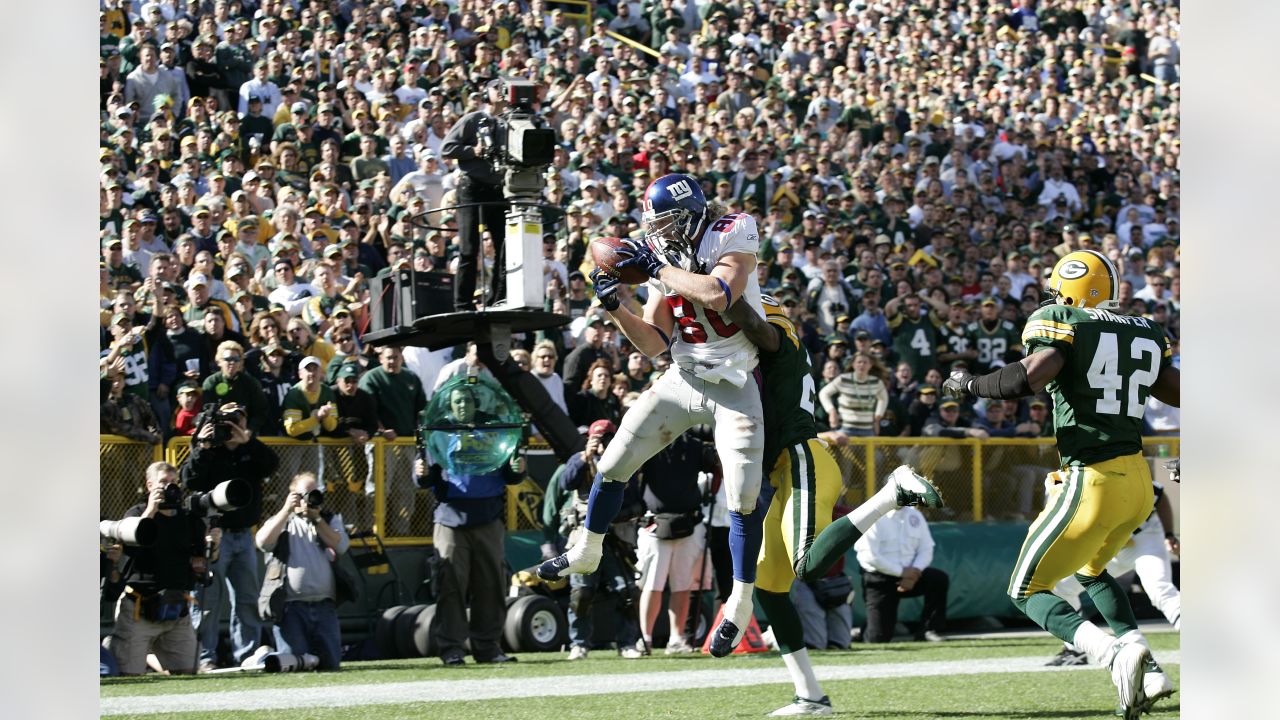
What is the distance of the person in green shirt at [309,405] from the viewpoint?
1017 cm

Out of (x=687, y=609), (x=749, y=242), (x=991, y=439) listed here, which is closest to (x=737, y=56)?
(x=991, y=439)

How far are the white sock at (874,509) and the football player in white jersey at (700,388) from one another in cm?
41

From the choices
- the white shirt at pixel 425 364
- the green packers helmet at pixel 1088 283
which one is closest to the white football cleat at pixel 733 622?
the green packers helmet at pixel 1088 283

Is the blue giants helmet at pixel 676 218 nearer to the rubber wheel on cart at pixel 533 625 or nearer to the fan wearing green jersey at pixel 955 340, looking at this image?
the rubber wheel on cart at pixel 533 625

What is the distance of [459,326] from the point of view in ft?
31.4

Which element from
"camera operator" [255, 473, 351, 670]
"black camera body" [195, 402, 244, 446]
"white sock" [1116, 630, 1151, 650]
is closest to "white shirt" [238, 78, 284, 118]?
"black camera body" [195, 402, 244, 446]

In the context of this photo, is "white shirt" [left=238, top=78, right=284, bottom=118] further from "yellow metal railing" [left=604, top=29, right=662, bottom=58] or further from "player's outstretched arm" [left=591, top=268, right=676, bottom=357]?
"player's outstretched arm" [left=591, top=268, right=676, bottom=357]

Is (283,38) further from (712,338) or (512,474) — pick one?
(712,338)

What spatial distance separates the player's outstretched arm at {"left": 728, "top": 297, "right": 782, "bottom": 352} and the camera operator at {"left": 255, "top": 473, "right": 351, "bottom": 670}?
407 centimetres

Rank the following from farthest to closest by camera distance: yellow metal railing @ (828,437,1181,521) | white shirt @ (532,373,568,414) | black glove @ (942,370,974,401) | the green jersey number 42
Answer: yellow metal railing @ (828,437,1181,521) → white shirt @ (532,373,568,414) → black glove @ (942,370,974,401) → the green jersey number 42

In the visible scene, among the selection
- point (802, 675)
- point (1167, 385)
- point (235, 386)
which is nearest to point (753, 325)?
Answer: point (802, 675)

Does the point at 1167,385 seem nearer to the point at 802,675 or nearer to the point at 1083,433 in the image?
the point at 1083,433

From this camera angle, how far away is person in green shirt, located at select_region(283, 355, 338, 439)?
10.2m

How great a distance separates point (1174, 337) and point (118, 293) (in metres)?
10.4
